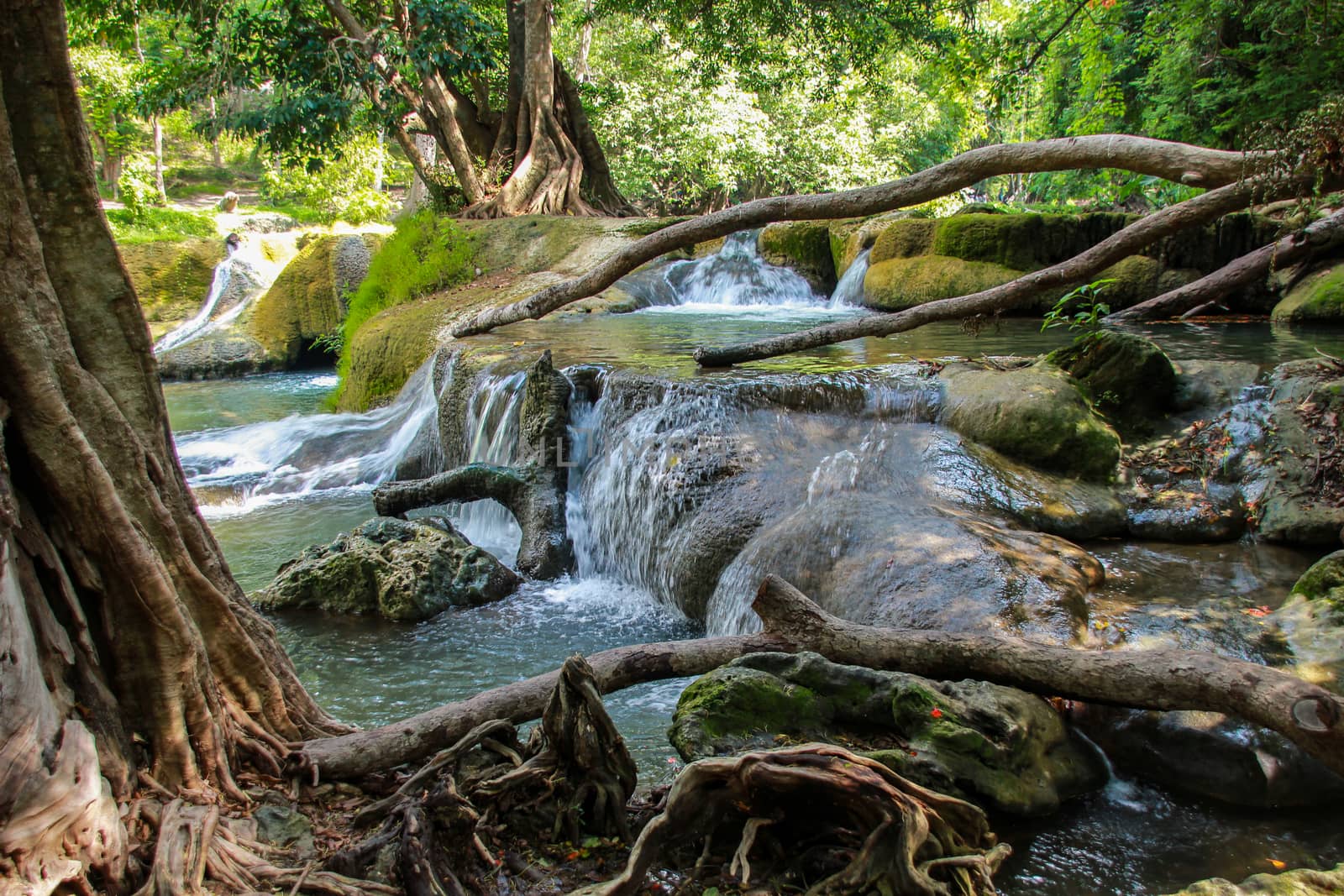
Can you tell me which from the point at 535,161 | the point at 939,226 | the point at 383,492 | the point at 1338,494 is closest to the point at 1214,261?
the point at 939,226

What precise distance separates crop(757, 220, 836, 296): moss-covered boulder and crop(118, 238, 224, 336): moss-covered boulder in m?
12.9

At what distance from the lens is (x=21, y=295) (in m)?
2.30

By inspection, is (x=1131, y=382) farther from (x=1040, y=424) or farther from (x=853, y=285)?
(x=853, y=285)

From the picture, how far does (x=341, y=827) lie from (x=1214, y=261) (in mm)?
11147

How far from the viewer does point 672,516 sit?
606 cm

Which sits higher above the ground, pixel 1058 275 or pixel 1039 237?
pixel 1039 237

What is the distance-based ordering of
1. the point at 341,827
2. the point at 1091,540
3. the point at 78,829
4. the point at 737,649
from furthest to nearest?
the point at 1091,540, the point at 737,649, the point at 341,827, the point at 78,829

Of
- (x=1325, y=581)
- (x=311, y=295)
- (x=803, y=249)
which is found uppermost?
(x=803, y=249)

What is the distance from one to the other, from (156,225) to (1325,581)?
2765 cm

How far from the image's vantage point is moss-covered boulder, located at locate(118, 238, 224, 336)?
19062 mm

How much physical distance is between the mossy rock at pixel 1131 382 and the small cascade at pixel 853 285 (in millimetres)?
6469

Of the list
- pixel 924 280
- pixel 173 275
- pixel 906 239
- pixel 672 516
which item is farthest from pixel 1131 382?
pixel 173 275

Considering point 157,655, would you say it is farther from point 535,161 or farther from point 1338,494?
point 535,161

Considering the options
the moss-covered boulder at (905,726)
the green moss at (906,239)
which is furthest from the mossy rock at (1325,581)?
the green moss at (906,239)
